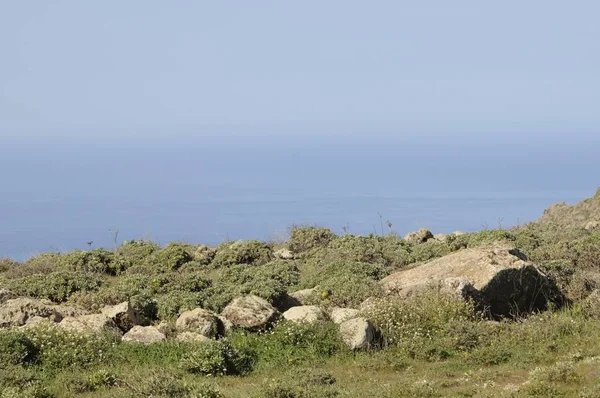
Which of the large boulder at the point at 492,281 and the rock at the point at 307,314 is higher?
the large boulder at the point at 492,281

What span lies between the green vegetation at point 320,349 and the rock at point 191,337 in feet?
A: 0.88

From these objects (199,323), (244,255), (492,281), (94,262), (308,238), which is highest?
(492,281)

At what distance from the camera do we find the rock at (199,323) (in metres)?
15.4

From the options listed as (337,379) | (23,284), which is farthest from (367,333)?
(23,284)

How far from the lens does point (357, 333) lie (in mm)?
14773

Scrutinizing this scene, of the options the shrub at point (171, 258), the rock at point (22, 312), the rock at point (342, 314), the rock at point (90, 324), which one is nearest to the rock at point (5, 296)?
the rock at point (22, 312)

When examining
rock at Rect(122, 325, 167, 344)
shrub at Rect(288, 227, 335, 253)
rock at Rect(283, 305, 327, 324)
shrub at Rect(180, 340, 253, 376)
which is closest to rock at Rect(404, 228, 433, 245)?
shrub at Rect(288, 227, 335, 253)

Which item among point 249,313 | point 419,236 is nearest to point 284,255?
point 419,236

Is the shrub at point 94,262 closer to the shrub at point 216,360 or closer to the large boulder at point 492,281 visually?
the large boulder at point 492,281

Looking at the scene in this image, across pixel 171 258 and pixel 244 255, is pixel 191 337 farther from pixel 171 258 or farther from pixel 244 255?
pixel 244 255

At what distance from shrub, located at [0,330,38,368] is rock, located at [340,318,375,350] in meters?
5.23

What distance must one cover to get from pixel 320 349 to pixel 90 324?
427 cm

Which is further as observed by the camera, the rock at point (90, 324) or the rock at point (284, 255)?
the rock at point (284, 255)

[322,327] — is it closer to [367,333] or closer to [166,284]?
[367,333]
